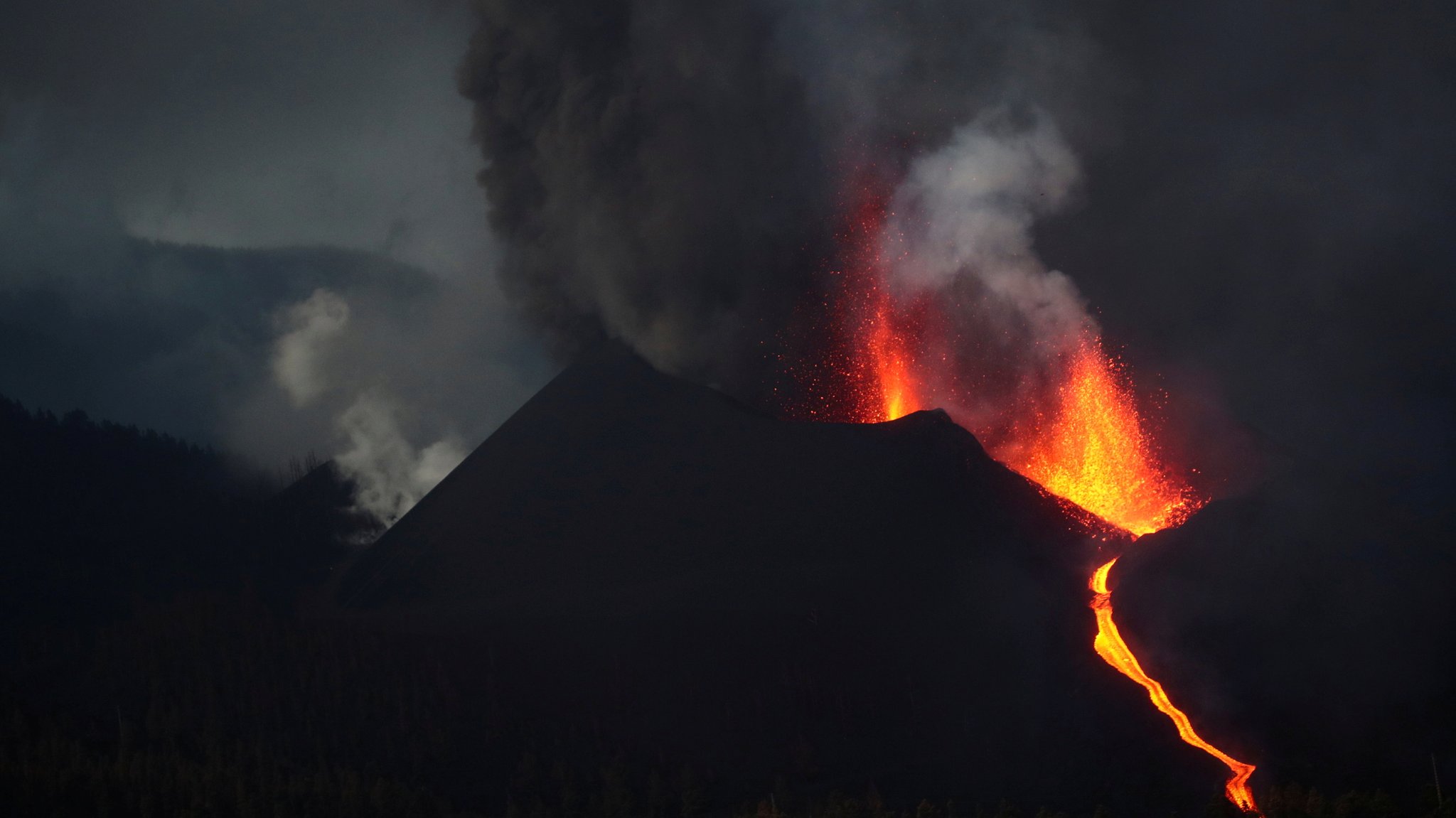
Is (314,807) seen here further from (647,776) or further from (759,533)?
(759,533)

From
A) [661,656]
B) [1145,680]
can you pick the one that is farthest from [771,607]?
[1145,680]

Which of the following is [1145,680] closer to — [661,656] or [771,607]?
[771,607]

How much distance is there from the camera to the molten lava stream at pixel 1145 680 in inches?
1825

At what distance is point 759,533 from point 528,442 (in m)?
15.7

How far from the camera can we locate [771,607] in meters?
56.8

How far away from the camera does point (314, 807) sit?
4681cm

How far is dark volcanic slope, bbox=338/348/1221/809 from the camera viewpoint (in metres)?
50.2

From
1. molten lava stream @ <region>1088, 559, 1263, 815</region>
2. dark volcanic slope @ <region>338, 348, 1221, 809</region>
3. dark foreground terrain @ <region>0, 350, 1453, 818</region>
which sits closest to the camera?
molten lava stream @ <region>1088, 559, 1263, 815</region>

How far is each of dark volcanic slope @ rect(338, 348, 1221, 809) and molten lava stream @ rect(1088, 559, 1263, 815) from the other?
61 cm

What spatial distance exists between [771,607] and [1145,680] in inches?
580

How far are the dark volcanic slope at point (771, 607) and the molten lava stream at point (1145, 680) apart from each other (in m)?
0.61

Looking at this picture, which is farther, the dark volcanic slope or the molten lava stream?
the dark volcanic slope

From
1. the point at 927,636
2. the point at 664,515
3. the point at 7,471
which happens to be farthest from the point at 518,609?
the point at 7,471

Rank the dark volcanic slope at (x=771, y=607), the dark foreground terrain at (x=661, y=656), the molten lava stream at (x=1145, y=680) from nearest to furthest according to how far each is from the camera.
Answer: the molten lava stream at (x=1145, y=680) < the dark foreground terrain at (x=661, y=656) < the dark volcanic slope at (x=771, y=607)
